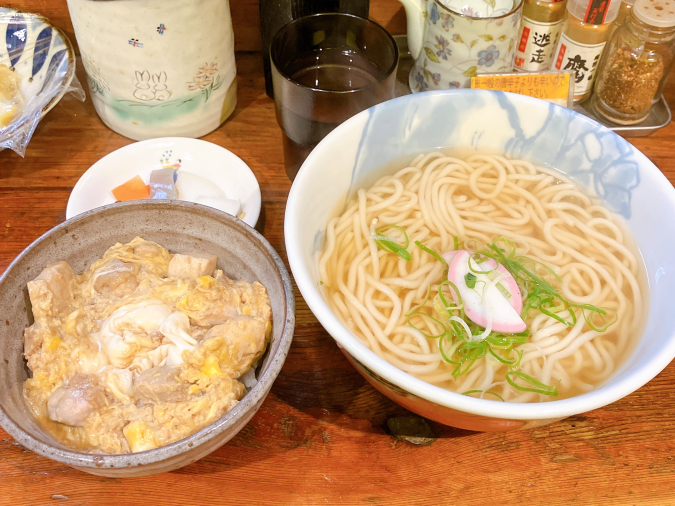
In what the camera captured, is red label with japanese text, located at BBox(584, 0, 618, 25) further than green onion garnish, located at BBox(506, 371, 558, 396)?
Yes

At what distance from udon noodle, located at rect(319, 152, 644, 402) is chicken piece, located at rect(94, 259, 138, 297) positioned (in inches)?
16.1

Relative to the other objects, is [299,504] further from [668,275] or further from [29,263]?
[668,275]

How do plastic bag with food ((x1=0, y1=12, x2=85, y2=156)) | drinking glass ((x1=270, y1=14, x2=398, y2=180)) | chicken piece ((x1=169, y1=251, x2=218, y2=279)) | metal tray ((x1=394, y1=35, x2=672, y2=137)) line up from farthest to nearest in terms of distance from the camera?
metal tray ((x1=394, y1=35, x2=672, y2=137))
plastic bag with food ((x1=0, y1=12, x2=85, y2=156))
drinking glass ((x1=270, y1=14, x2=398, y2=180))
chicken piece ((x1=169, y1=251, x2=218, y2=279))

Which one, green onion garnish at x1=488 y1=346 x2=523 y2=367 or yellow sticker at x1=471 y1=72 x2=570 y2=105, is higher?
yellow sticker at x1=471 y1=72 x2=570 y2=105

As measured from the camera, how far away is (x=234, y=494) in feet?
3.53

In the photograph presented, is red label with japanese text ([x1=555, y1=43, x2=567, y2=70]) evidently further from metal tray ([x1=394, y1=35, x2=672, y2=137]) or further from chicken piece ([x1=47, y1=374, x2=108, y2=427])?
chicken piece ([x1=47, y1=374, x2=108, y2=427])

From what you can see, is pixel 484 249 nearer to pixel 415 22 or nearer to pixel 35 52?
pixel 415 22

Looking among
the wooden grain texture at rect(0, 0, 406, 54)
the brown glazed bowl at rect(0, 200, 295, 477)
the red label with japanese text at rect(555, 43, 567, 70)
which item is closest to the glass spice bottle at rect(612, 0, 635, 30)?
the red label with japanese text at rect(555, 43, 567, 70)

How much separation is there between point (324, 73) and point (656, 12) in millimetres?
935

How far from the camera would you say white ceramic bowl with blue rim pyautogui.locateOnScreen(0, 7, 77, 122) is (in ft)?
5.38

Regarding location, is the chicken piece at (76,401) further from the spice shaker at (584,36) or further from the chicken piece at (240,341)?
the spice shaker at (584,36)

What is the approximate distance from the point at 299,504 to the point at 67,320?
0.59 metres

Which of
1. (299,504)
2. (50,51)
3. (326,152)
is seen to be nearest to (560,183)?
(326,152)

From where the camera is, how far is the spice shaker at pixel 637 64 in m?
1.50
